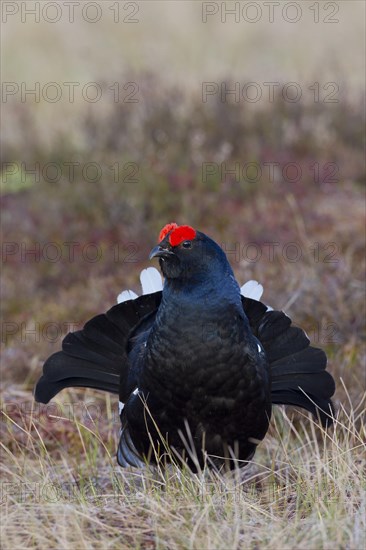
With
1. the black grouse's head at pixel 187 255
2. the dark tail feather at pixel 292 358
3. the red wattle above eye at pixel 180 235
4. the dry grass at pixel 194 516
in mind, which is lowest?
the dry grass at pixel 194 516

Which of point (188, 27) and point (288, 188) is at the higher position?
point (188, 27)

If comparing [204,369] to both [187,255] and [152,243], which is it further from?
[152,243]

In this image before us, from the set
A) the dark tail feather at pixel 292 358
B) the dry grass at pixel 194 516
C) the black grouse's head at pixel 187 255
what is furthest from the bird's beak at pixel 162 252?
the dry grass at pixel 194 516

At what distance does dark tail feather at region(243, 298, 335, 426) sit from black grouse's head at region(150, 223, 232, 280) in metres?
0.59

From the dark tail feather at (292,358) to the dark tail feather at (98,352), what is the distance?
56 centimetres

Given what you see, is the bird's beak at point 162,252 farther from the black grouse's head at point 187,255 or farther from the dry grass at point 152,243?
the dry grass at point 152,243

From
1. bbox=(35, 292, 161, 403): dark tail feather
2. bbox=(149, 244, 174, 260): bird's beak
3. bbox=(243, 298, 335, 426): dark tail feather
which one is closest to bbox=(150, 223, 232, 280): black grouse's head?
bbox=(149, 244, 174, 260): bird's beak

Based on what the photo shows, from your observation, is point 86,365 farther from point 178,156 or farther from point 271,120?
point 271,120

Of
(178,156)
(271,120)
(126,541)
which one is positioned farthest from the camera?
(271,120)

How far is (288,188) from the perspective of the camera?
7.37m

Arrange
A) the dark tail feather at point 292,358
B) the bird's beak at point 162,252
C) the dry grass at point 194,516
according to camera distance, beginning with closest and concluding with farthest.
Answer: the dry grass at point 194,516 → the bird's beak at point 162,252 → the dark tail feather at point 292,358

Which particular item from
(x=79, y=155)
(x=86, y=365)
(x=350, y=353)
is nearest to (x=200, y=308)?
(x=86, y=365)

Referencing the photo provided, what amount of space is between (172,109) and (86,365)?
191 inches

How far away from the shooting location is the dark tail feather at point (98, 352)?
4117 mm
